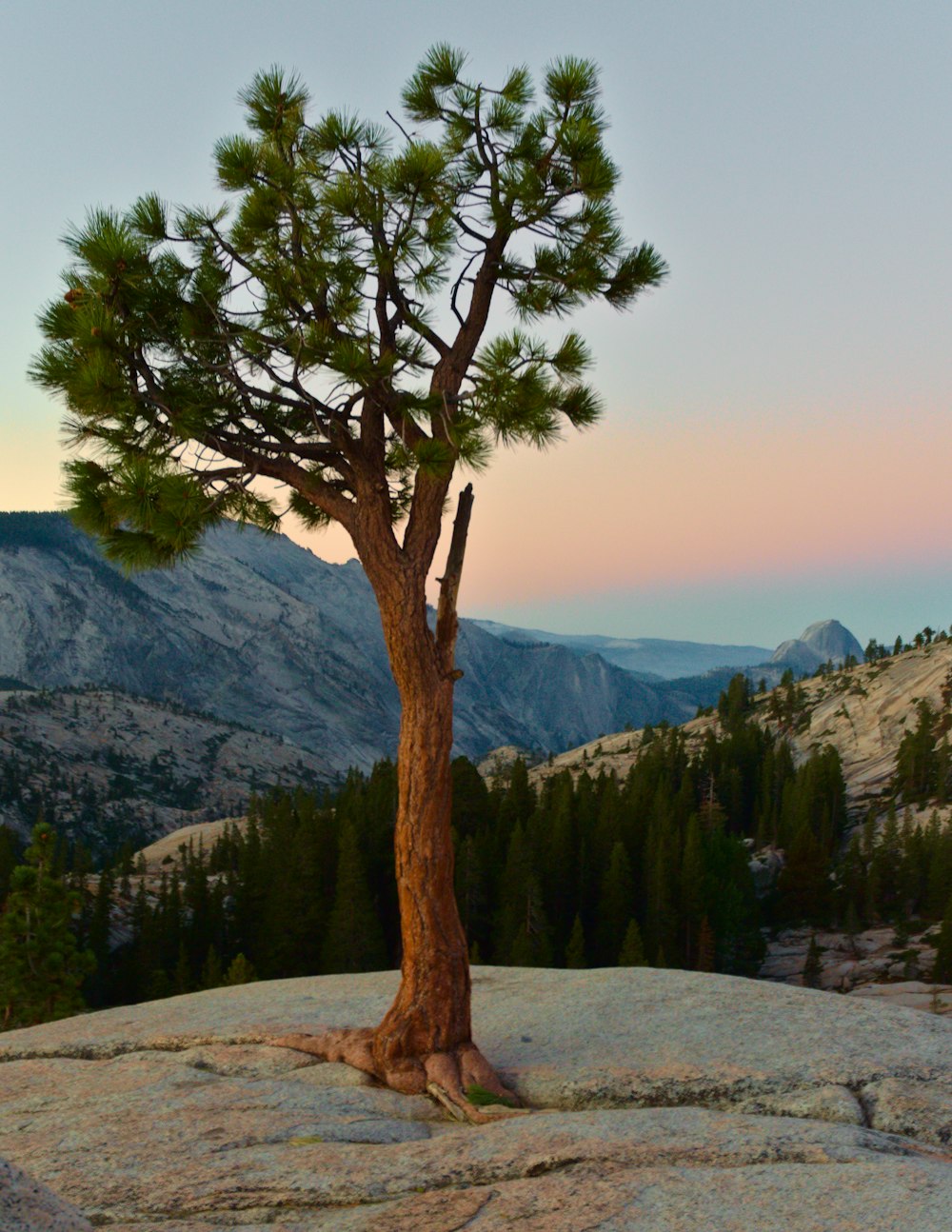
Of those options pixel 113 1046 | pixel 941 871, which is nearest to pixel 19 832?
pixel 941 871

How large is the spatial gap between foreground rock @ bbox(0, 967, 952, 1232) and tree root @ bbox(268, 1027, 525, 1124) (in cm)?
34

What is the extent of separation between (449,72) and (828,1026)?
53.6 ft

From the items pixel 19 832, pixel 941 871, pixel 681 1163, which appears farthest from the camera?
pixel 19 832

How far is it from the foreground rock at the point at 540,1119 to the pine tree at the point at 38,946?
2111cm

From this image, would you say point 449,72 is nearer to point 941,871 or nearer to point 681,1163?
point 681,1163

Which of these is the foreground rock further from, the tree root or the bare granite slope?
the bare granite slope

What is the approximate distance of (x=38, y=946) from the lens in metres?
37.5

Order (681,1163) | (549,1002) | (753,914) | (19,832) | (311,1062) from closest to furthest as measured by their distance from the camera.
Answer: (681,1163) < (311,1062) < (549,1002) < (753,914) < (19,832)

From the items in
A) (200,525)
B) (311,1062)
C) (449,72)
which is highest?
(449,72)

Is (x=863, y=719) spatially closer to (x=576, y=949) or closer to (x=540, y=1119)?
(x=576, y=949)

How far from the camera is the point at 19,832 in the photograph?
168m

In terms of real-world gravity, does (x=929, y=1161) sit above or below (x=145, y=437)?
below

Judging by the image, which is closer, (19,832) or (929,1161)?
(929,1161)

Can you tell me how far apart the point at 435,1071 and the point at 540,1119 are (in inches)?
111
